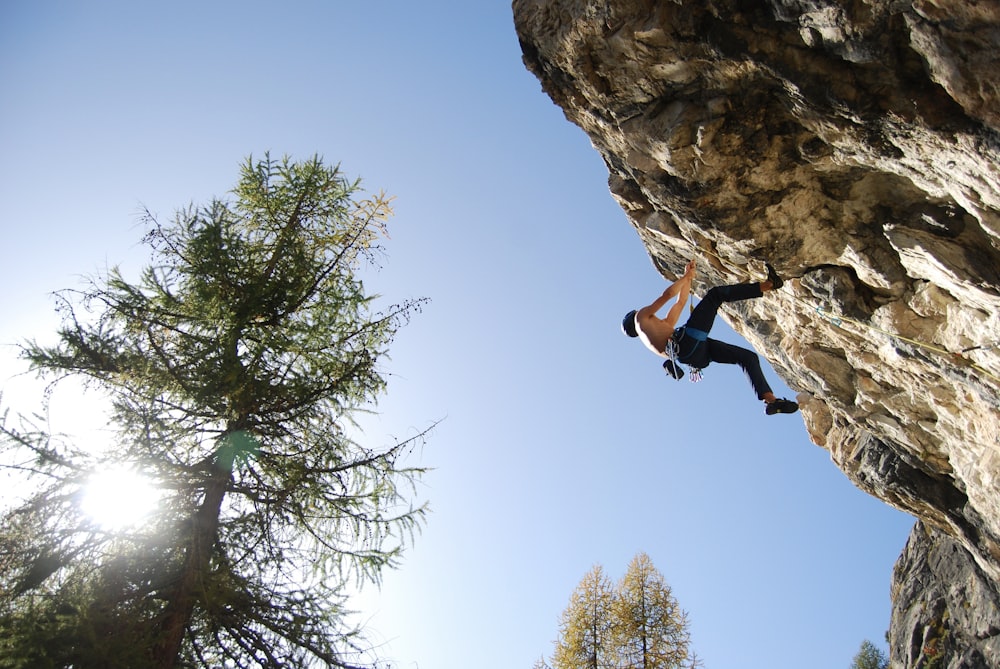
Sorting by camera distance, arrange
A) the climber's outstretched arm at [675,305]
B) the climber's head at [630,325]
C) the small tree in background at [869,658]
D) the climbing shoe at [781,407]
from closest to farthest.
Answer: the climbing shoe at [781,407] → the climber's outstretched arm at [675,305] → the climber's head at [630,325] → the small tree in background at [869,658]

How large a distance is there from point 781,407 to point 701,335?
108 centimetres

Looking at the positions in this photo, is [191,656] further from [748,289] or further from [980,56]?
[980,56]

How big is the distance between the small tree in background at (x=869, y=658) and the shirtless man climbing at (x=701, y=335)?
96.7ft

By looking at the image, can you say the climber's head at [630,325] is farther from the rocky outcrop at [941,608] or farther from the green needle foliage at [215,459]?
the rocky outcrop at [941,608]

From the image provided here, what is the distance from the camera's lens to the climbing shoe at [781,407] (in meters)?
6.43

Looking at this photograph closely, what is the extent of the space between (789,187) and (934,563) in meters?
11.8

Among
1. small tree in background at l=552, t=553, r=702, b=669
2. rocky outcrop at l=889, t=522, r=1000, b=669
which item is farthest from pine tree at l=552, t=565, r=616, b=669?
rocky outcrop at l=889, t=522, r=1000, b=669

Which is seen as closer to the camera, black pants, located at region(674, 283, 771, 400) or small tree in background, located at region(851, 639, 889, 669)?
black pants, located at region(674, 283, 771, 400)

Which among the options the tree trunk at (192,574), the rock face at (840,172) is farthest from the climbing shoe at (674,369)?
the tree trunk at (192,574)

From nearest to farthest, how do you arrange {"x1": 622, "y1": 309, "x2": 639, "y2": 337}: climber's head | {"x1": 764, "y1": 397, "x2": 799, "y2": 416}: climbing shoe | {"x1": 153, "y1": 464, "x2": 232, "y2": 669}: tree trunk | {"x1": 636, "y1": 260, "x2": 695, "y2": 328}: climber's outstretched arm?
{"x1": 153, "y1": 464, "x2": 232, "y2": 669}: tree trunk → {"x1": 764, "y1": 397, "x2": 799, "y2": 416}: climbing shoe → {"x1": 636, "y1": 260, "x2": 695, "y2": 328}: climber's outstretched arm → {"x1": 622, "y1": 309, "x2": 639, "y2": 337}: climber's head

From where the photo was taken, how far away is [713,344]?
6.94 metres

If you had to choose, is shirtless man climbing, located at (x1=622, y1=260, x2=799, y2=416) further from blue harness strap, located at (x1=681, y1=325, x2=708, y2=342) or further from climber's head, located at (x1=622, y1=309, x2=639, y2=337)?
climber's head, located at (x1=622, y1=309, x2=639, y2=337)

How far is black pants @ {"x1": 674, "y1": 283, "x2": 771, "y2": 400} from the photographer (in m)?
6.74

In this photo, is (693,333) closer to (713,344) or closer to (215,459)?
(713,344)
